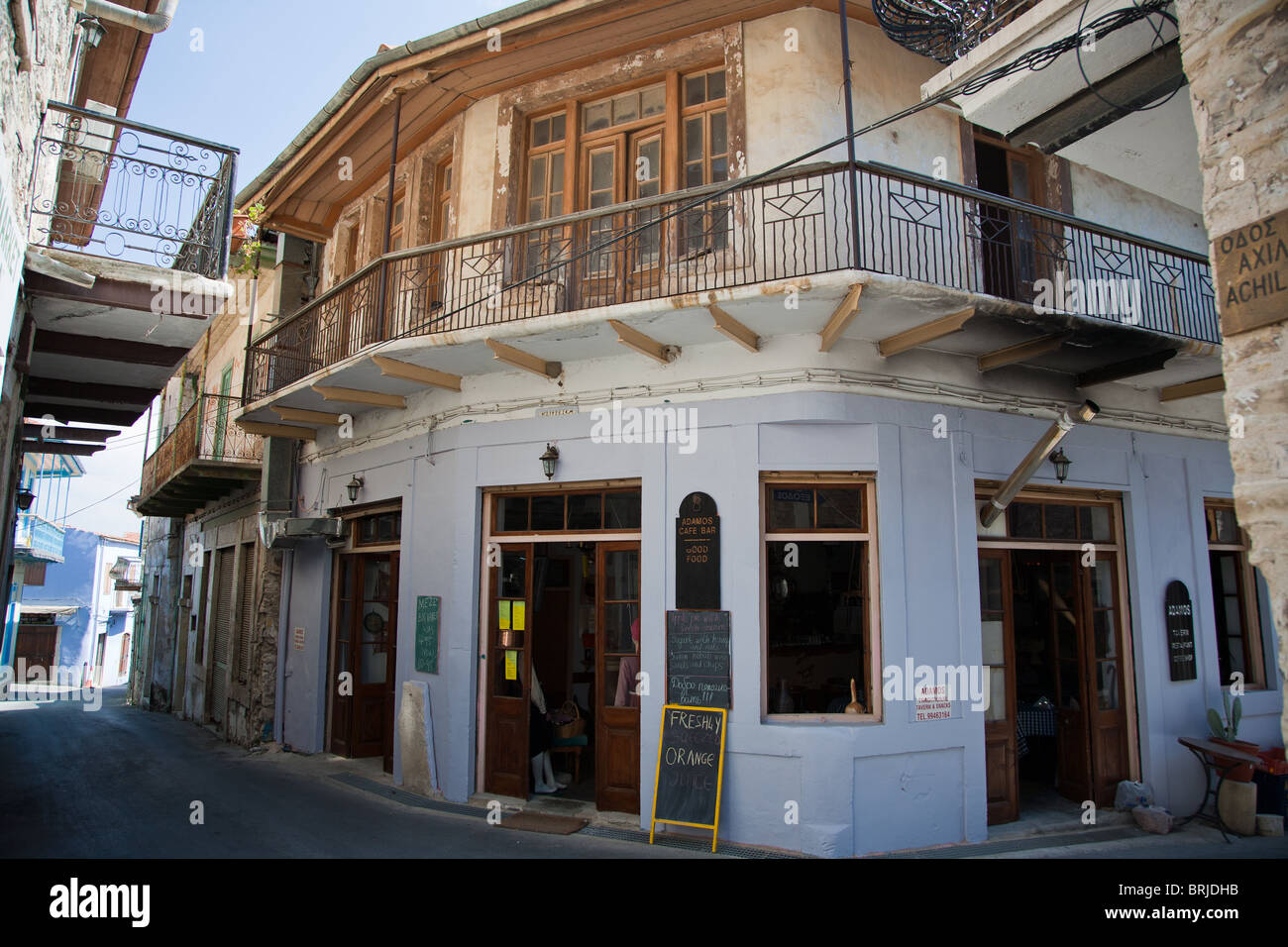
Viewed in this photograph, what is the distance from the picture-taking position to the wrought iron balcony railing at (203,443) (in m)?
13.5

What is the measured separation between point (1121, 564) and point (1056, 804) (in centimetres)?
258

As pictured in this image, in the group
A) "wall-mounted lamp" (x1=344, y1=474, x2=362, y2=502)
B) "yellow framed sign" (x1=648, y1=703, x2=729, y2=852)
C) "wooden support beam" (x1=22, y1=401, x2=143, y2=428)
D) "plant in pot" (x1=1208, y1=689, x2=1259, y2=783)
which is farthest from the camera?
"wooden support beam" (x1=22, y1=401, x2=143, y2=428)

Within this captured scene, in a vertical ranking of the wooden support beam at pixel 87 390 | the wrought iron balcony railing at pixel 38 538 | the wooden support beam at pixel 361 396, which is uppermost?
the wooden support beam at pixel 87 390

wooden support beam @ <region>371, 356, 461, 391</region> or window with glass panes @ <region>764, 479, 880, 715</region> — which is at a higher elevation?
wooden support beam @ <region>371, 356, 461, 391</region>

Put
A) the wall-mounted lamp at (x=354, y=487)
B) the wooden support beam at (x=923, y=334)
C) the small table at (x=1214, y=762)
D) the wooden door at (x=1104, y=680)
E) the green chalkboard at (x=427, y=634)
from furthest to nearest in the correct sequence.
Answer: the wall-mounted lamp at (x=354, y=487) → the green chalkboard at (x=427, y=634) → the wooden door at (x=1104, y=680) → the small table at (x=1214, y=762) → the wooden support beam at (x=923, y=334)

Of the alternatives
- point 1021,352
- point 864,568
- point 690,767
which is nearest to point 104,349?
point 690,767

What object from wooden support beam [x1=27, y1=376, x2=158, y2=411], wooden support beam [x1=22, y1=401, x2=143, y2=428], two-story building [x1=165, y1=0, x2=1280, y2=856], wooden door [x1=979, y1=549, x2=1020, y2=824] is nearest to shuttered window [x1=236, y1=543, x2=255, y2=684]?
wooden support beam [x1=22, y1=401, x2=143, y2=428]

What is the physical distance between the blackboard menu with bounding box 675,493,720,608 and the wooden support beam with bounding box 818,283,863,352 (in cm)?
173

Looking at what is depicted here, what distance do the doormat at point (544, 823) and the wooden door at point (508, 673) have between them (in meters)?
0.49

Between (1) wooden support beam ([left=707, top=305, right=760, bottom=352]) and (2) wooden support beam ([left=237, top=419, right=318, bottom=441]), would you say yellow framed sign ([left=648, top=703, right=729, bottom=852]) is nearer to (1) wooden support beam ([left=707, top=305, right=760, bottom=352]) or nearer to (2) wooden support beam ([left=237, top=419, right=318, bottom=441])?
(1) wooden support beam ([left=707, top=305, right=760, bottom=352])

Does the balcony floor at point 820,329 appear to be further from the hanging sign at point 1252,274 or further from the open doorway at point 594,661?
the hanging sign at point 1252,274

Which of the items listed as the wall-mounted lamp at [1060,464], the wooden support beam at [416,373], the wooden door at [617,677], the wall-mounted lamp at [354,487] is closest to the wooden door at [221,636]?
the wall-mounted lamp at [354,487]

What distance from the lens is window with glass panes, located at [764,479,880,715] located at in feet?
23.4
